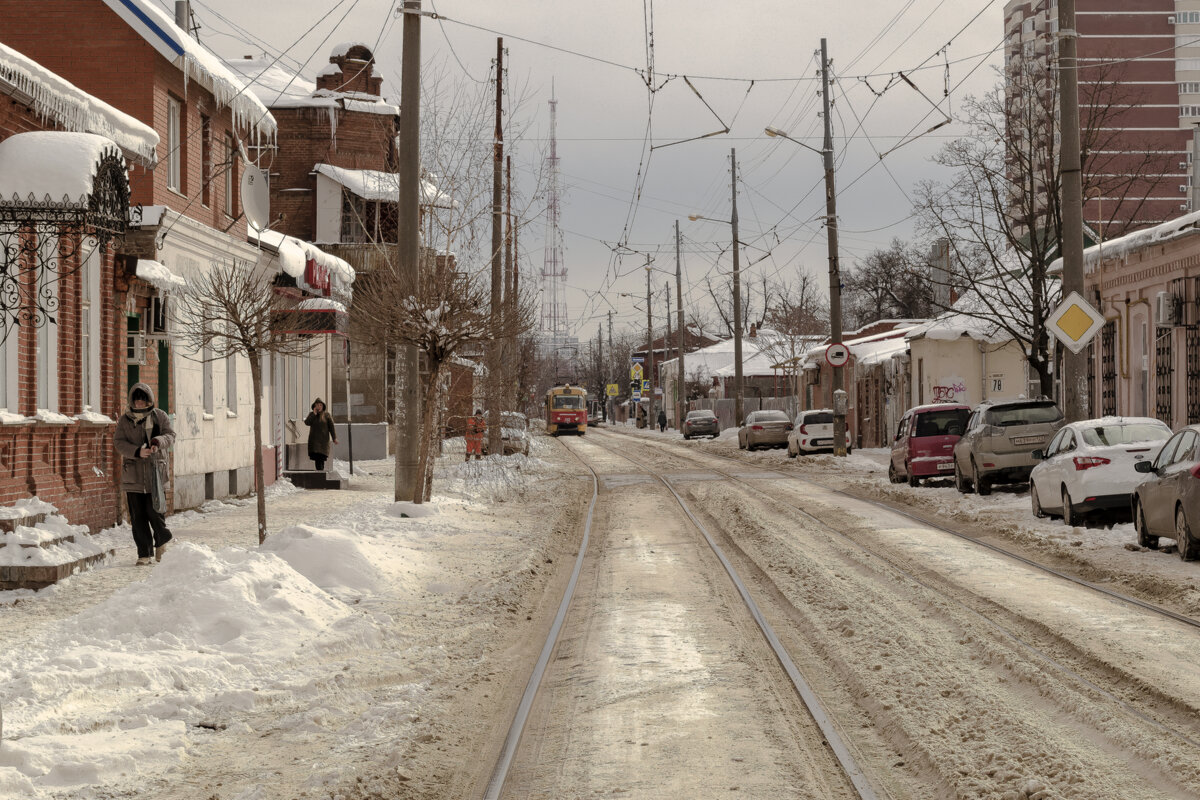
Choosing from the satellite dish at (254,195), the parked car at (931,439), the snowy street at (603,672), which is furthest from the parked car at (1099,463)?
the satellite dish at (254,195)

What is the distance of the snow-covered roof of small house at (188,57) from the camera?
788 inches

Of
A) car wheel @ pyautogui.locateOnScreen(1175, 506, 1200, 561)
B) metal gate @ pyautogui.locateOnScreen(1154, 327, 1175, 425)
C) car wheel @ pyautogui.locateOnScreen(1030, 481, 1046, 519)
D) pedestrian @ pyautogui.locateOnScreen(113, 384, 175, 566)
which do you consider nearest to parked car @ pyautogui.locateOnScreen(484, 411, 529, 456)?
metal gate @ pyautogui.locateOnScreen(1154, 327, 1175, 425)

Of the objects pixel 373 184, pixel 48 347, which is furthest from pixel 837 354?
pixel 48 347

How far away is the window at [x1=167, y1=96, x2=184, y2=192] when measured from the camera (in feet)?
70.8

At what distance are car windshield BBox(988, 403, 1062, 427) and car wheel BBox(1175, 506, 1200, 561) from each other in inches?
347

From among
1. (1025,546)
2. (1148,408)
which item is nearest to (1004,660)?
(1025,546)

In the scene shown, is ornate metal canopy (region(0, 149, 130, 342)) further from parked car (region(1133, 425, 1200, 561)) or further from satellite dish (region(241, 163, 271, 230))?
parked car (region(1133, 425, 1200, 561))

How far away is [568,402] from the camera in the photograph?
80375 millimetres

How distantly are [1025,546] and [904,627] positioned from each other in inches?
264

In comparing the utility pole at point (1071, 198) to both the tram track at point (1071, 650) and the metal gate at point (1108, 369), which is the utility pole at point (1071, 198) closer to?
the tram track at point (1071, 650)

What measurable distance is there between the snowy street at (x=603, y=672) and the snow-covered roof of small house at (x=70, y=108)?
4824 millimetres

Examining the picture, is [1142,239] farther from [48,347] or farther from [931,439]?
[48,347]

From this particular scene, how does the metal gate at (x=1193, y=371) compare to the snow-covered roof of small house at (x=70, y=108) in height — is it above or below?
below

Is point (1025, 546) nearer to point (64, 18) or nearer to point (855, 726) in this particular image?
point (855, 726)
